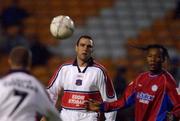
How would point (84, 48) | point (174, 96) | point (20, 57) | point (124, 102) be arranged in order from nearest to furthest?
point (20, 57) < point (174, 96) < point (124, 102) < point (84, 48)

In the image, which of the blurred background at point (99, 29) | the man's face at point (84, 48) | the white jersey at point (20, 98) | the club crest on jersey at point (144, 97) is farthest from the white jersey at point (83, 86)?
the blurred background at point (99, 29)

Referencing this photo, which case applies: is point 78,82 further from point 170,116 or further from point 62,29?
point 170,116

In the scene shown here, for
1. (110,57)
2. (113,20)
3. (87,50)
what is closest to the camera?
(87,50)

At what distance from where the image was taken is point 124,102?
332 inches

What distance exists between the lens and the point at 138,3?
752 inches

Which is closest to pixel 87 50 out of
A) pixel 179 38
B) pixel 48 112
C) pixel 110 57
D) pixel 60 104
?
pixel 60 104

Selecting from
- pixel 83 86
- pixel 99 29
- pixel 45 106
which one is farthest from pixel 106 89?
pixel 99 29

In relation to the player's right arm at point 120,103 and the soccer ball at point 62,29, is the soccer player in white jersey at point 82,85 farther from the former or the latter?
the soccer ball at point 62,29

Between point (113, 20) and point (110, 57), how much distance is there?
1.76m

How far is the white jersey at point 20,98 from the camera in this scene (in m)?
6.27

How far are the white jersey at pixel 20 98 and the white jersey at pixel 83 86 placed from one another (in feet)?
8.61

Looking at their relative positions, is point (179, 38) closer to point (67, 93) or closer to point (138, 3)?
point (138, 3)

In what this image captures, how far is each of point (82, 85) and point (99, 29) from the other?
30.5ft

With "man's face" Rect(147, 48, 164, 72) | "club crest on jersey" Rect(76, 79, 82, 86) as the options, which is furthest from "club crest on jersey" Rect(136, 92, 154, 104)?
"club crest on jersey" Rect(76, 79, 82, 86)
